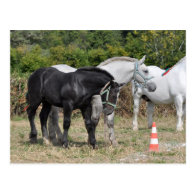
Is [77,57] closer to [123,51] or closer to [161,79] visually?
[123,51]

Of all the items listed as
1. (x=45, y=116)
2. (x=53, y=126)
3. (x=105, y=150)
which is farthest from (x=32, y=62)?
(x=105, y=150)

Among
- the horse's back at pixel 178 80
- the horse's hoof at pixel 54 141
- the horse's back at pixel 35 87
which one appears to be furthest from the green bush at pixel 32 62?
the horse's hoof at pixel 54 141

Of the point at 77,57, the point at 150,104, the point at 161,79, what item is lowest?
the point at 150,104

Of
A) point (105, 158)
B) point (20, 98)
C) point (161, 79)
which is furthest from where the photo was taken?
point (20, 98)

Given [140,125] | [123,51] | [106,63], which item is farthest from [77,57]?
[106,63]

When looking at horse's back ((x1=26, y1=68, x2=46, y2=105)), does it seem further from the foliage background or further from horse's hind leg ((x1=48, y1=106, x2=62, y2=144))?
the foliage background

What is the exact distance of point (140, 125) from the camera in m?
12.4

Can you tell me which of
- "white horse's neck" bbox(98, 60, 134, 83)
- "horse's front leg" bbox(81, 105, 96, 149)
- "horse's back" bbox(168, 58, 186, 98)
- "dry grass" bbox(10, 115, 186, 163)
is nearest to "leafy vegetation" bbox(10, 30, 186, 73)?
"horse's back" bbox(168, 58, 186, 98)

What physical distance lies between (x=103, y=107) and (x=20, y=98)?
24.4ft

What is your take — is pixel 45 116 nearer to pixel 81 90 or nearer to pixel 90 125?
pixel 90 125

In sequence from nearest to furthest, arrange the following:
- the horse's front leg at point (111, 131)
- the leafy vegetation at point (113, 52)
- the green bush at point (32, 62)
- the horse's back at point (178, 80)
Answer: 1. the horse's front leg at point (111, 131)
2. the horse's back at point (178, 80)
3. the leafy vegetation at point (113, 52)
4. the green bush at point (32, 62)

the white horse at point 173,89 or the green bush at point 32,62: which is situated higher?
the green bush at point 32,62

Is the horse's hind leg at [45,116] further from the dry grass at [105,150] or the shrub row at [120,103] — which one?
the shrub row at [120,103]

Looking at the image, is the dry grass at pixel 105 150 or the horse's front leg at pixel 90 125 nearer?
the dry grass at pixel 105 150
